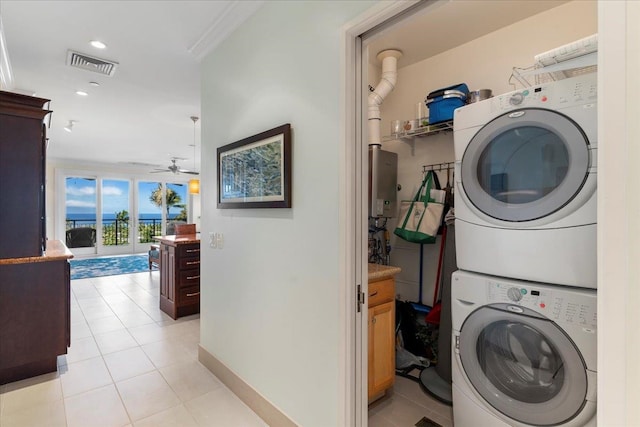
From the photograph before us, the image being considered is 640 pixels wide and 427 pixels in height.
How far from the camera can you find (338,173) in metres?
1.49

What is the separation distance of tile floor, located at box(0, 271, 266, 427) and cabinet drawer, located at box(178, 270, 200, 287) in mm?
470

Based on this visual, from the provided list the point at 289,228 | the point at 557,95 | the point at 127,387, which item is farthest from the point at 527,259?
the point at 127,387

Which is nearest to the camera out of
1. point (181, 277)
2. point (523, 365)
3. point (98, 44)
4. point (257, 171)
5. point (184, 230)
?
point (523, 365)

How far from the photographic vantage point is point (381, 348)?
83.0 inches

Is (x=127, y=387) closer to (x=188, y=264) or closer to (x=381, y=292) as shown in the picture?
(x=188, y=264)

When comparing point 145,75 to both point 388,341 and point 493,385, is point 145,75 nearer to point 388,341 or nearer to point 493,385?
point 388,341

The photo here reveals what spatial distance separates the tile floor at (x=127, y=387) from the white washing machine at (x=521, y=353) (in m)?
1.32

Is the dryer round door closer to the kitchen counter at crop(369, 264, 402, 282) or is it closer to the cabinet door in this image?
the kitchen counter at crop(369, 264, 402, 282)

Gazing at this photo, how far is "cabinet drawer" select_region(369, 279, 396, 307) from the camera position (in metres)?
2.06

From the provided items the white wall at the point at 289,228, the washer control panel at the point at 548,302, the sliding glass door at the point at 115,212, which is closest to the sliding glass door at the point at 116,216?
the sliding glass door at the point at 115,212

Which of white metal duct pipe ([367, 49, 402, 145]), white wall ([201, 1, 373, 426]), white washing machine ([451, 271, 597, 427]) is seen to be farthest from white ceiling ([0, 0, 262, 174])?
white washing machine ([451, 271, 597, 427])

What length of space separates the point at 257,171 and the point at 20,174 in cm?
200

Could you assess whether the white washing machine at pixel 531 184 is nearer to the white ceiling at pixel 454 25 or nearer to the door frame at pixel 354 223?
the door frame at pixel 354 223

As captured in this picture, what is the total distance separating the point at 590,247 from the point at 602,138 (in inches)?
35.4
